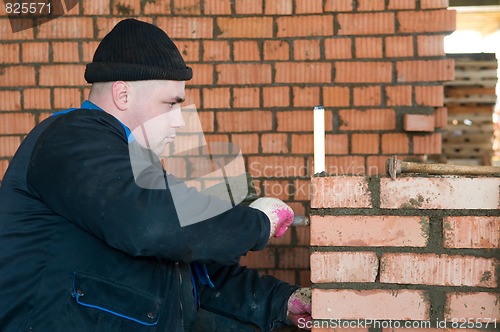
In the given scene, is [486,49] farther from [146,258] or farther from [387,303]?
[146,258]

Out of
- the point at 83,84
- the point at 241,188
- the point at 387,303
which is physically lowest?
the point at 387,303

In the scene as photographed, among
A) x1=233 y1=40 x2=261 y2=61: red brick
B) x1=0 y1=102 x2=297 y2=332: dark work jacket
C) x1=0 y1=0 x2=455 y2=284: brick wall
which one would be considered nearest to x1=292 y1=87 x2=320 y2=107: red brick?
x1=0 y1=0 x2=455 y2=284: brick wall

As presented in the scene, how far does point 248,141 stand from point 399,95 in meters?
0.89

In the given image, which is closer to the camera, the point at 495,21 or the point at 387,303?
the point at 387,303

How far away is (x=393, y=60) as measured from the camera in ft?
11.4

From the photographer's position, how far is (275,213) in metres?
1.80

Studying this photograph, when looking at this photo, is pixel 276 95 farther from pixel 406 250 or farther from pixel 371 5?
pixel 406 250

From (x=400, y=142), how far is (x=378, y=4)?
0.78 m

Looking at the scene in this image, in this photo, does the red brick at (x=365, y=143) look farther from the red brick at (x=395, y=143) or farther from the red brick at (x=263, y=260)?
the red brick at (x=263, y=260)

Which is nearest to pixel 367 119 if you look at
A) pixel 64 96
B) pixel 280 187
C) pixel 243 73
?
pixel 280 187

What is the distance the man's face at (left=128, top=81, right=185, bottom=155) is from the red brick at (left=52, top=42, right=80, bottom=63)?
1836 mm

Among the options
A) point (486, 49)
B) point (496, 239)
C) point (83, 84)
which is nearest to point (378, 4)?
point (83, 84)

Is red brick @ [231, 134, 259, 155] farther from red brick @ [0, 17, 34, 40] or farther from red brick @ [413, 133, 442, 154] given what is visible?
red brick @ [0, 17, 34, 40]

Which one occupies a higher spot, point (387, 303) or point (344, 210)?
point (344, 210)
